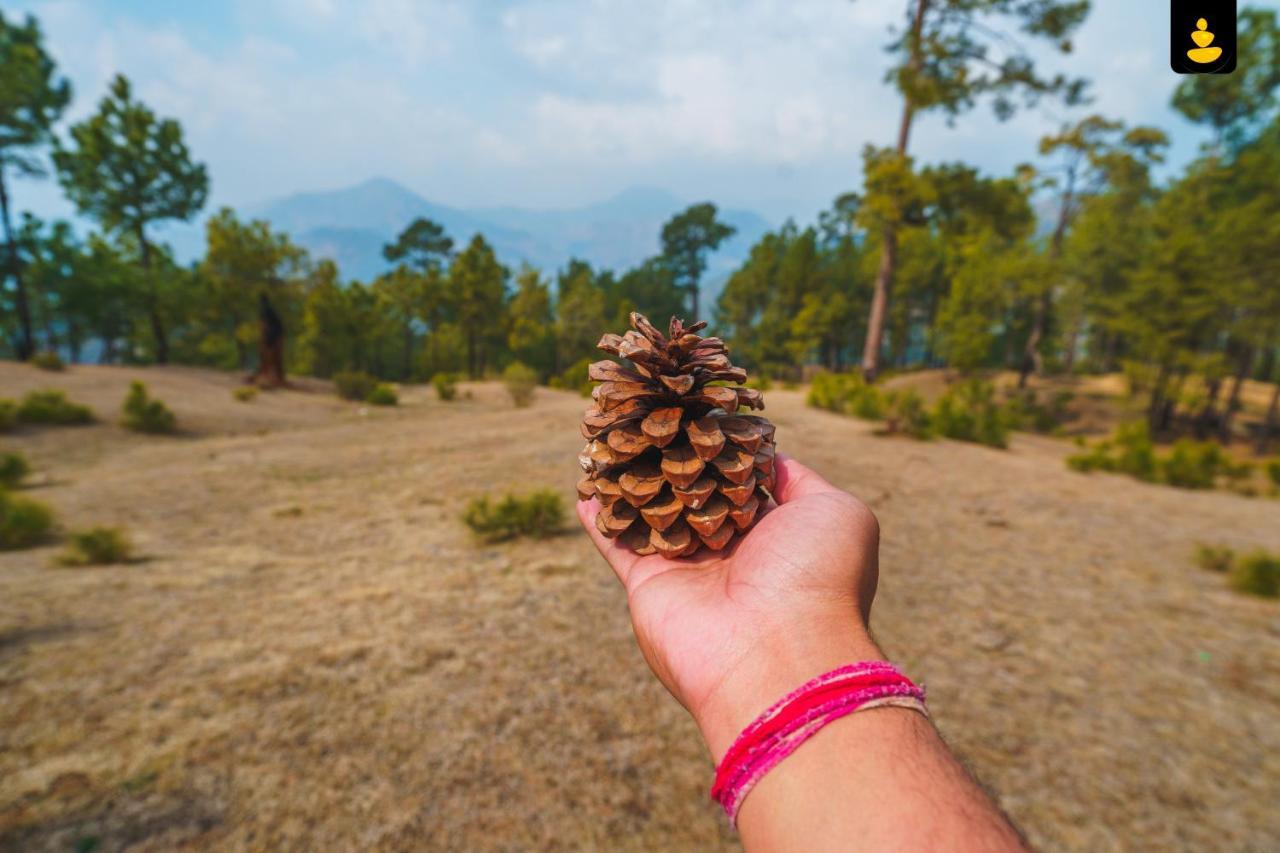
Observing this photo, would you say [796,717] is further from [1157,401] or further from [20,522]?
[1157,401]

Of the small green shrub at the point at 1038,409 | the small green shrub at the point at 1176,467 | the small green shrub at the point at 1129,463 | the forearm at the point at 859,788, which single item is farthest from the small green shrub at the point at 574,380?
the forearm at the point at 859,788

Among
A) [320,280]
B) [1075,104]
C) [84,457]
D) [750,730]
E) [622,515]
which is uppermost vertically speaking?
[1075,104]

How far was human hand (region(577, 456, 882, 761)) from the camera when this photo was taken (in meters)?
1.54

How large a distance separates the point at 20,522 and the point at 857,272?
154ft

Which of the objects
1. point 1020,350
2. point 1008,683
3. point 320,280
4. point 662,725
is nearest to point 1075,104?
point 1008,683

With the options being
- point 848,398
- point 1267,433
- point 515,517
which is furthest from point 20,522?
point 1267,433

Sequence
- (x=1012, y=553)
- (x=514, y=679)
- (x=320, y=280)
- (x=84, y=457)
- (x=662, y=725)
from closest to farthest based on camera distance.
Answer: (x=662, y=725)
(x=514, y=679)
(x=1012, y=553)
(x=84, y=457)
(x=320, y=280)

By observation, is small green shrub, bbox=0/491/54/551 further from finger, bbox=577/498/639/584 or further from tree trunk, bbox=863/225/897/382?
tree trunk, bbox=863/225/897/382

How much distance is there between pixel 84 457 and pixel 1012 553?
17.7 meters

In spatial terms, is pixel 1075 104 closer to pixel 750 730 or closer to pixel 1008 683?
pixel 1008 683

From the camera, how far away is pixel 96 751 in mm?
3357

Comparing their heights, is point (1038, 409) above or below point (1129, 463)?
below

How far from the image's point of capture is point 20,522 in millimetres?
6656

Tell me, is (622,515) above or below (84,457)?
above
